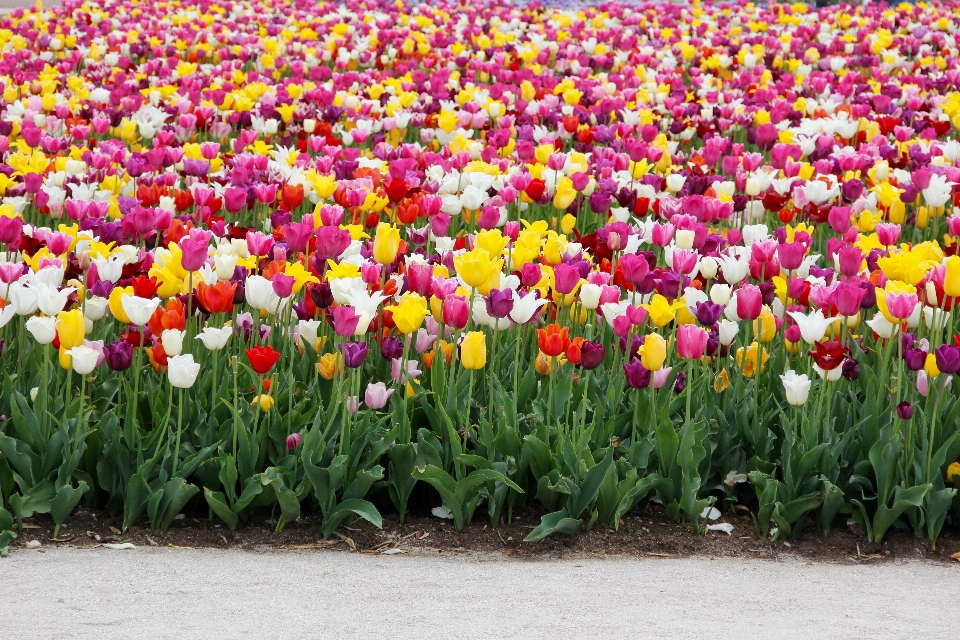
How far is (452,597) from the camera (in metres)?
3.36

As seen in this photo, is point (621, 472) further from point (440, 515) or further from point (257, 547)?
point (257, 547)

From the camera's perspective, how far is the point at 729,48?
1359 cm

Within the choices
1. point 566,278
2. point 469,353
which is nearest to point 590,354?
point 469,353

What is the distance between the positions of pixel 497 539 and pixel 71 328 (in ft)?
4.54

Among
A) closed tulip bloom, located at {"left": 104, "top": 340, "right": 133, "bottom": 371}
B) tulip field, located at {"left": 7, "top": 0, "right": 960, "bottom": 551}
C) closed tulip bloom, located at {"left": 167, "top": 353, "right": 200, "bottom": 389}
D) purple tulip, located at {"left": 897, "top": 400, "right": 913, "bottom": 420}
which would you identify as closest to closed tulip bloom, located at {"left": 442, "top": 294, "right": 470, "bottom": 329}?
tulip field, located at {"left": 7, "top": 0, "right": 960, "bottom": 551}

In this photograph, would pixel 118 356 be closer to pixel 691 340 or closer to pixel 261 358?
pixel 261 358

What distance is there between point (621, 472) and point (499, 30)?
Result: 40.5ft

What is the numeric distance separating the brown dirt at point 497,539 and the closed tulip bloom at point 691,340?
0.52 m

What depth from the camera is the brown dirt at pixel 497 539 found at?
3.77 meters

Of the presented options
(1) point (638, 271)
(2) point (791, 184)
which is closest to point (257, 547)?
(1) point (638, 271)

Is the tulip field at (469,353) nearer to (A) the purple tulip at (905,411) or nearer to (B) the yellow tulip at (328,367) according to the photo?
(B) the yellow tulip at (328,367)

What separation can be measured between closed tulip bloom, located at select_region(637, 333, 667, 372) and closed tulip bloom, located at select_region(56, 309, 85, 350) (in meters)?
1.65

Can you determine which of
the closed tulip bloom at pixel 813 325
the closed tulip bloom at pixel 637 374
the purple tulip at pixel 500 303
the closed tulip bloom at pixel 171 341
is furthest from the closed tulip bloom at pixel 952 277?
the closed tulip bloom at pixel 171 341

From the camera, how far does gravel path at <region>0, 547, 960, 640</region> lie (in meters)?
3.14
